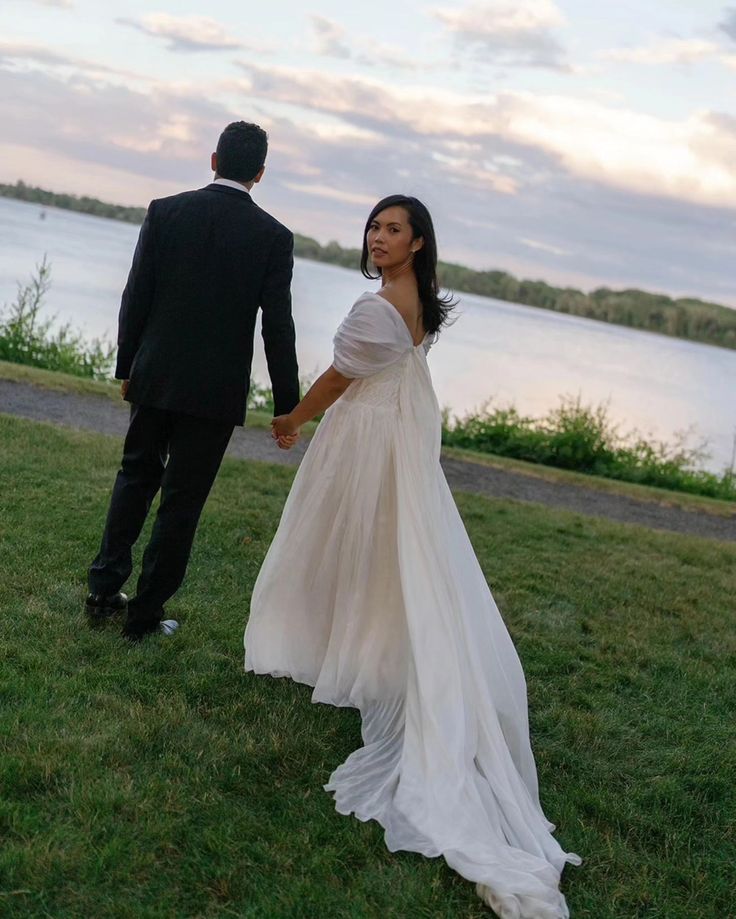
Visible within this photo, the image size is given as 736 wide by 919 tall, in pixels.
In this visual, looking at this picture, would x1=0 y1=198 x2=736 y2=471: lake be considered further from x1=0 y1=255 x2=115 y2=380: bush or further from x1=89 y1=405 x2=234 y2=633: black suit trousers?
x1=89 y1=405 x2=234 y2=633: black suit trousers

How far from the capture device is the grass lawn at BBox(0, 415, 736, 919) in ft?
9.12

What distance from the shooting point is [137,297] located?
4.08 m

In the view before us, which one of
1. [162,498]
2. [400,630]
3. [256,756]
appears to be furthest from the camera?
[162,498]

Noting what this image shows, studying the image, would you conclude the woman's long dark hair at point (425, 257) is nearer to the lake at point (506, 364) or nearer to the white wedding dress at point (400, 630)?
the white wedding dress at point (400, 630)

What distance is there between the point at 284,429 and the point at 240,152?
1.15m

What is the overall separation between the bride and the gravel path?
4751mm

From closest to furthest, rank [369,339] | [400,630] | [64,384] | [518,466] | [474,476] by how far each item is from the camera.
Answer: [369,339]
[400,630]
[474,476]
[64,384]
[518,466]

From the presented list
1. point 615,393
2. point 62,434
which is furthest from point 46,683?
point 615,393

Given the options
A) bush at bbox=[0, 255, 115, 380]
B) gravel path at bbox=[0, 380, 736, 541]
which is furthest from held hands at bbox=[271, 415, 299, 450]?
bush at bbox=[0, 255, 115, 380]

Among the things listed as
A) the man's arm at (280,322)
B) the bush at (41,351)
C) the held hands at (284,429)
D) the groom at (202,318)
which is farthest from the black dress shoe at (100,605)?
the bush at (41,351)

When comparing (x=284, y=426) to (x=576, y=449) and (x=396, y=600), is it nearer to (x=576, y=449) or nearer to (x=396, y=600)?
(x=396, y=600)

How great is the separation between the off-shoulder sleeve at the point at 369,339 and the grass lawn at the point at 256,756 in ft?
4.55

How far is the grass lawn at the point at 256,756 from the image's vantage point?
2.78 metres

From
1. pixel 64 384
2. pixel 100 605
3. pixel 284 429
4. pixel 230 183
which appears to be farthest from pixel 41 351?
pixel 284 429
